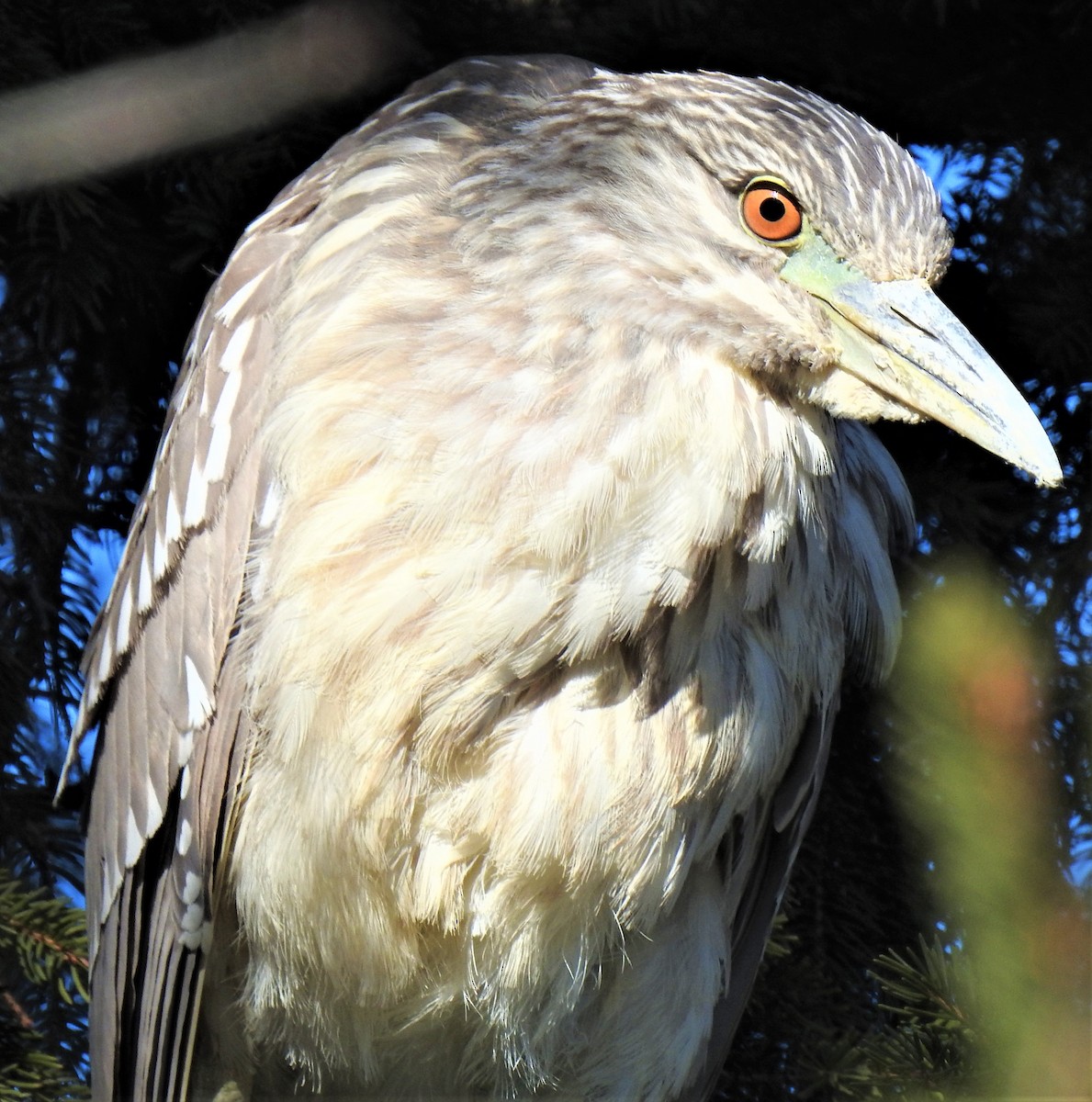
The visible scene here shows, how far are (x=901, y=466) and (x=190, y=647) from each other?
1.22m

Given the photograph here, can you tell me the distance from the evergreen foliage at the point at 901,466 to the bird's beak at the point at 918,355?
1.30ft

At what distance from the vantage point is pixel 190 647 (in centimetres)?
185

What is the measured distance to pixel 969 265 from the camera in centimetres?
217

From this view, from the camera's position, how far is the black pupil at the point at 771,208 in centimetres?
159

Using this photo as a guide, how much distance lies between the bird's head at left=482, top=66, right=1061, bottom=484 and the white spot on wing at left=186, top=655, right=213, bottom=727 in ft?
2.42

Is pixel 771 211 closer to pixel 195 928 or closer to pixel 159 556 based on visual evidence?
pixel 159 556

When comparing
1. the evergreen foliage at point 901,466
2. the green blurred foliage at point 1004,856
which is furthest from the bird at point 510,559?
the green blurred foliage at point 1004,856

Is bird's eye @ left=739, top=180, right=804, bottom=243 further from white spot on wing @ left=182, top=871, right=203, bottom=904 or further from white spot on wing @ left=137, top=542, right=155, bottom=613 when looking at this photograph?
white spot on wing @ left=182, top=871, right=203, bottom=904

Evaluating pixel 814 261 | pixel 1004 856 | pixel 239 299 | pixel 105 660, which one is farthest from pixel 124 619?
pixel 1004 856

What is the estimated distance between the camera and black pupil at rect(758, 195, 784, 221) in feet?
5.21

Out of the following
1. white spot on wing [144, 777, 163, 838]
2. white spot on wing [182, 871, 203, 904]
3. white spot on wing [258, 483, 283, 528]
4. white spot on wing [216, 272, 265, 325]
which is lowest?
white spot on wing [182, 871, 203, 904]

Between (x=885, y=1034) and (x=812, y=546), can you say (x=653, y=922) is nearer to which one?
(x=885, y=1034)

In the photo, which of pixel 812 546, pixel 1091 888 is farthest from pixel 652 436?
pixel 1091 888

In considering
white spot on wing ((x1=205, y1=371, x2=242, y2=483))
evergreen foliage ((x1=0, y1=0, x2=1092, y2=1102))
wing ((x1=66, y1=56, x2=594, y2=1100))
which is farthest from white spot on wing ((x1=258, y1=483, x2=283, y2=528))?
evergreen foliage ((x1=0, y1=0, x2=1092, y2=1102))
